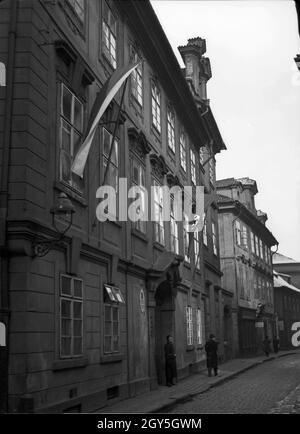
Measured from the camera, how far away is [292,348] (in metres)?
56.2

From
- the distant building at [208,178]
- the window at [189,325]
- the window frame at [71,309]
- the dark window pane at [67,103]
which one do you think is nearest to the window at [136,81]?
the dark window pane at [67,103]

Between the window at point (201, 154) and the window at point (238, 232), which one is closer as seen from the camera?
the window at point (201, 154)

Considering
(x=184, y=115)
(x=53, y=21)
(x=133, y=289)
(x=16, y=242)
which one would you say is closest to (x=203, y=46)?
(x=184, y=115)

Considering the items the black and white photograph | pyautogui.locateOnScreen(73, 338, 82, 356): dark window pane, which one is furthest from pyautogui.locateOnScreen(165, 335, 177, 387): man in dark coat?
pyautogui.locateOnScreen(73, 338, 82, 356): dark window pane

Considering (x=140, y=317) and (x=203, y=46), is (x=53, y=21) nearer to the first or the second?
(x=140, y=317)

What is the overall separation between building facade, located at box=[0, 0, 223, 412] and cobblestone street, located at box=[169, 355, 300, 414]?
1696 millimetres

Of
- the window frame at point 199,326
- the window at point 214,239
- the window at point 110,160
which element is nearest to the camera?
the window at point 110,160

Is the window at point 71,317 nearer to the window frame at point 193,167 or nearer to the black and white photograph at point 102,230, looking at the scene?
the black and white photograph at point 102,230

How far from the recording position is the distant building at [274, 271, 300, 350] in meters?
55.4

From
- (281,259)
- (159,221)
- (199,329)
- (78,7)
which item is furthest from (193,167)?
(281,259)

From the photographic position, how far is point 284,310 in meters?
56.2

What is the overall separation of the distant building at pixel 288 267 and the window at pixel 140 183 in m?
49.0

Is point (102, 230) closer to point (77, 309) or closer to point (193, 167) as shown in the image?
point (77, 309)

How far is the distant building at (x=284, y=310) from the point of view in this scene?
5541 centimetres
